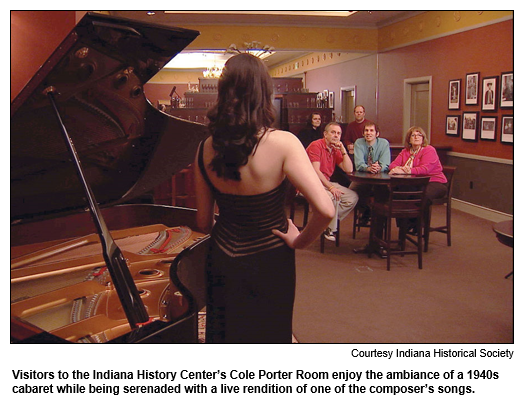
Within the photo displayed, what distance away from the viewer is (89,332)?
1.73 metres

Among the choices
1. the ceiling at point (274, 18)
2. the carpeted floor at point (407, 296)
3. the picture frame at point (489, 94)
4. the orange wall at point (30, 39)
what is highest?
the ceiling at point (274, 18)

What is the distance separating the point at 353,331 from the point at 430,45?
7.00 metres

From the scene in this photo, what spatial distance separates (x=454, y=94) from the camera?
826cm

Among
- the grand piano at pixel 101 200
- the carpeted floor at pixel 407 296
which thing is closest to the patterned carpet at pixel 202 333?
the carpeted floor at pixel 407 296

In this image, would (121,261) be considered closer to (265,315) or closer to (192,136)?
(265,315)

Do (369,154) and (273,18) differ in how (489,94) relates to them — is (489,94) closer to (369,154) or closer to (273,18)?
(369,154)

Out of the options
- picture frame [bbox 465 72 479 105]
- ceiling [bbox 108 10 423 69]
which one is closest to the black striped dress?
picture frame [bbox 465 72 479 105]

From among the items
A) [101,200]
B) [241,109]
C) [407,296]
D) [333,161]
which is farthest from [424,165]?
[241,109]

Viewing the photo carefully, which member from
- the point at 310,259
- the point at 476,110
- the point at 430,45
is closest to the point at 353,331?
the point at 310,259

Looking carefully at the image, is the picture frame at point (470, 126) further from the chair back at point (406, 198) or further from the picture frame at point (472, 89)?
the chair back at point (406, 198)

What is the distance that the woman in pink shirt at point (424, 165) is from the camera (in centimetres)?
529

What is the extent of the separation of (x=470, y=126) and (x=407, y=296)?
15.5 ft

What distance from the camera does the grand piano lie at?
158 centimetres

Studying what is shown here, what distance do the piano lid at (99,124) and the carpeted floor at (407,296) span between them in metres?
1.48
